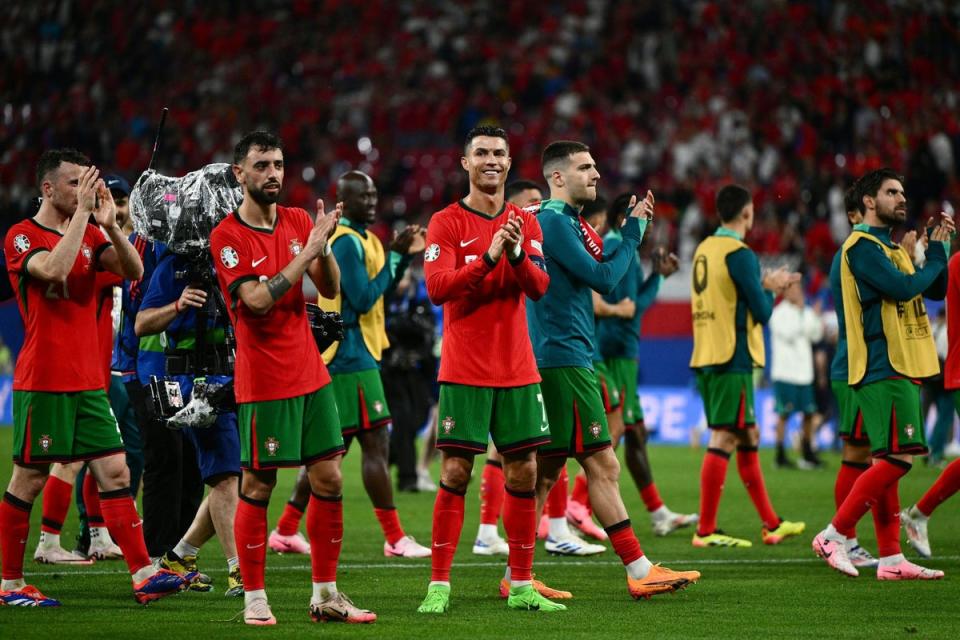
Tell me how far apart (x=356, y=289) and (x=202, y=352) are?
1.91 metres

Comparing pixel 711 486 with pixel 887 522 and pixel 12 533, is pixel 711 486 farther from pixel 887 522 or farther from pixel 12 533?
pixel 12 533

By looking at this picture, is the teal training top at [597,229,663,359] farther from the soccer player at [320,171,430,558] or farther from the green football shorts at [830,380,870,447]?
the soccer player at [320,171,430,558]

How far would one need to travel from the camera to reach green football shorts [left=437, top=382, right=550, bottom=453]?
686 centimetres

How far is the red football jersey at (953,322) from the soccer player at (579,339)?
2.42 meters

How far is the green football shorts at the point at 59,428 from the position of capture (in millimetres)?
7051

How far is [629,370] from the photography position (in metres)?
11.1

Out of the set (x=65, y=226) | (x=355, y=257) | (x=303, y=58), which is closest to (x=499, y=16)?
(x=303, y=58)

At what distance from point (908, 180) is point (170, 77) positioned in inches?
677

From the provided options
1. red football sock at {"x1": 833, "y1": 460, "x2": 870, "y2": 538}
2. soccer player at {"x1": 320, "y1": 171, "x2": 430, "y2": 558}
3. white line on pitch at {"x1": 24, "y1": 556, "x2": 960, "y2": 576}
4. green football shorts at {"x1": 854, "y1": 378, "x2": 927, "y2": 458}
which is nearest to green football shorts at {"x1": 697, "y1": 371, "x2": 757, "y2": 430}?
red football sock at {"x1": 833, "y1": 460, "x2": 870, "y2": 538}

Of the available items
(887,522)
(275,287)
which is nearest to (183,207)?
(275,287)

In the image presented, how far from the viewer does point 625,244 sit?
7.30m

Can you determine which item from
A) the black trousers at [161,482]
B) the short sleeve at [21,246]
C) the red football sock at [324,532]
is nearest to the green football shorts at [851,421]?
the red football sock at [324,532]

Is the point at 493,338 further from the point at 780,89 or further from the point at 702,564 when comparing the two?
the point at 780,89

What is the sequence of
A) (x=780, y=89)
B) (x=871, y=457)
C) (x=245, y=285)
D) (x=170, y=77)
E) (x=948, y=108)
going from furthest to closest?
(x=170, y=77)
(x=780, y=89)
(x=948, y=108)
(x=871, y=457)
(x=245, y=285)
